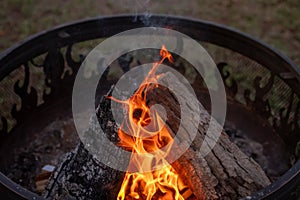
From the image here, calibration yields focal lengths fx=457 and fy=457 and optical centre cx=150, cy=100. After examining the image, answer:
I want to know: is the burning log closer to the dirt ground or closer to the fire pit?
the fire pit

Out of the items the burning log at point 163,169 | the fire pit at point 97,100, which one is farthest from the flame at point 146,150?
the fire pit at point 97,100

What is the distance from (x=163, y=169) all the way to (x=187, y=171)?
0.49 ft

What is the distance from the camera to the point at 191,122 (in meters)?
1.86

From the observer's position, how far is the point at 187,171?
1.84m

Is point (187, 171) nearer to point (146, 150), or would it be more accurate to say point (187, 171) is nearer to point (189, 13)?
point (146, 150)

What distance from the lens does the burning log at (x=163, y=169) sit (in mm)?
1797

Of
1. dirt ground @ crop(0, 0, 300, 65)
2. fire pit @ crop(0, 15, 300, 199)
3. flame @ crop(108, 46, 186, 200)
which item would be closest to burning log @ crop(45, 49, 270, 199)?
flame @ crop(108, 46, 186, 200)

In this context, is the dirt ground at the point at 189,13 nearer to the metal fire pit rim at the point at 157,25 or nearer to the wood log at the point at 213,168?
the metal fire pit rim at the point at 157,25

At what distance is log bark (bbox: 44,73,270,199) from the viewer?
1.79 meters

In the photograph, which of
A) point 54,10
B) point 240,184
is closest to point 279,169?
point 240,184

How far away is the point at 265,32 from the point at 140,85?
193 centimetres

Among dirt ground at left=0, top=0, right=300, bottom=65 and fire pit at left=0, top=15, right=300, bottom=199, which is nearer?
fire pit at left=0, top=15, right=300, bottom=199

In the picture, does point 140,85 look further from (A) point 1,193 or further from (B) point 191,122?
(A) point 1,193

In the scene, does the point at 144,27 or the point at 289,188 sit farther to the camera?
the point at 144,27
